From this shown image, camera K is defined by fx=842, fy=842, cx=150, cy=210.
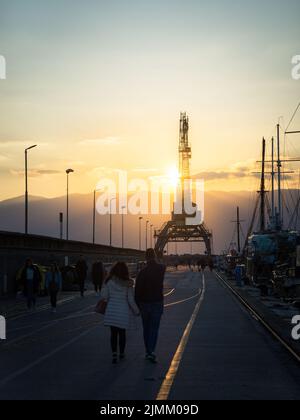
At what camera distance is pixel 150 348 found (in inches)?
619

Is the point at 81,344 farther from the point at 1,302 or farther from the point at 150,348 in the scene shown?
the point at 1,302

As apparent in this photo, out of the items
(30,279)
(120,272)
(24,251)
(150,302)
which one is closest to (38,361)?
(120,272)

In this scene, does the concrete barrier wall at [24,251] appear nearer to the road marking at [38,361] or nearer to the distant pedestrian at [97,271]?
the distant pedestrian at [97,271]

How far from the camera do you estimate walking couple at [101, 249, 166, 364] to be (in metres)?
15.5

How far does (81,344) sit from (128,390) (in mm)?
6857

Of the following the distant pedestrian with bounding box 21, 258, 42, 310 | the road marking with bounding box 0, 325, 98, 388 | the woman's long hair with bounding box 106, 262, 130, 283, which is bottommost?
the road marking with bounding box 0, 325, 98, 388

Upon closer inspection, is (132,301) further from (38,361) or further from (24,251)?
(24,251)

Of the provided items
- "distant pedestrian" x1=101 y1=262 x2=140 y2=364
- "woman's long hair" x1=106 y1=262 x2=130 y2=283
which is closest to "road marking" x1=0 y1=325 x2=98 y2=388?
"distant pedestrian" x1=101 y1=262 x2=140 y2=364

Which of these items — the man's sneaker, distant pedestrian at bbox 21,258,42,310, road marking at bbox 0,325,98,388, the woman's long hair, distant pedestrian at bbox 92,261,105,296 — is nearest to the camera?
road marking at bbox 0,325,98,388

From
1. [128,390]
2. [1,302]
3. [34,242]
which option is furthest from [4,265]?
[128,390]

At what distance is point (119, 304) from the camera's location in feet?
51.0

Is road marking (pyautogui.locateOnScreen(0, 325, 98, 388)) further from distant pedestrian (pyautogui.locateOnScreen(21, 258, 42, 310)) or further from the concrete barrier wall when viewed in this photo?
the concrete barrier wall

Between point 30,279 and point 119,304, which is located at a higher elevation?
point 119,304

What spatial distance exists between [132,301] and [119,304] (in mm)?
275
